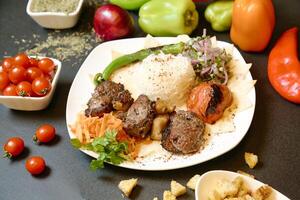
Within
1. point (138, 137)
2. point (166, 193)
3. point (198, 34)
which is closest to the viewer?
point (166, 193)

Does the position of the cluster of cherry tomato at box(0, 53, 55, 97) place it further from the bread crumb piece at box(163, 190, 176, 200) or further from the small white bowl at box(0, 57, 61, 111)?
the bread crumb piece at box(163, 190, 176, 200)

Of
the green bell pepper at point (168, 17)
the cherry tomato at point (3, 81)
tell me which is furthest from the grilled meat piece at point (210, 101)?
the cherry tomato at point (3, 81)

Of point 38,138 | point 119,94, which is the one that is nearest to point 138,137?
point 119,94

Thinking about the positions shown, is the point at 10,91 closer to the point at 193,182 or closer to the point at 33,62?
the point at 33,62

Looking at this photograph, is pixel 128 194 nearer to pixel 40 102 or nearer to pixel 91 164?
pixel 91 164

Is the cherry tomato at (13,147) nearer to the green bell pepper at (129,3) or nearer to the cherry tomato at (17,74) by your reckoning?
the cherry tomato at (17,74)

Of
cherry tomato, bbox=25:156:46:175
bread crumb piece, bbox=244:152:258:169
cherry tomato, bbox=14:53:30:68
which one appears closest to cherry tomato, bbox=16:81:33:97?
cherry tomato, bbox=14:53:30:68
